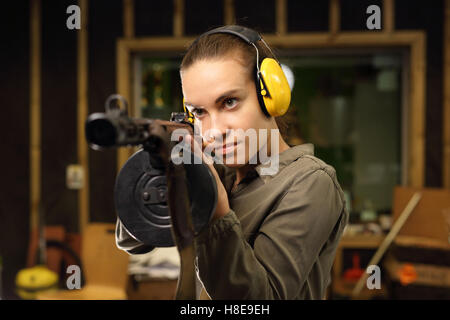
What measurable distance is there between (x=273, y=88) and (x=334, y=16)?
2758 mm

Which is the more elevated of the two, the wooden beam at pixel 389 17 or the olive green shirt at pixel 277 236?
the wooden beam at pixel 389 17

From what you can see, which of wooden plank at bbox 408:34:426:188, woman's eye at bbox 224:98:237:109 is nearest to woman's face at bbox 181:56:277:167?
woman's eye at bbox 224:98:237:109

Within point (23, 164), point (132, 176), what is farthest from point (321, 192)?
point (23, 164)

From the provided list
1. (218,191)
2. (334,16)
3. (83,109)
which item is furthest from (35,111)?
(218,191)

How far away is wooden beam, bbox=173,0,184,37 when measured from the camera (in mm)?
3189

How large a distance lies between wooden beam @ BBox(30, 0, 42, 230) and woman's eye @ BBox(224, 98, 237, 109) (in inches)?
126

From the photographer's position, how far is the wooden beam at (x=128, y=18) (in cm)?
322

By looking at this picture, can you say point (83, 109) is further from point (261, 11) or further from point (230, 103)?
point (230, 103)

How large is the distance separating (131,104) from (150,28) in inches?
24.3

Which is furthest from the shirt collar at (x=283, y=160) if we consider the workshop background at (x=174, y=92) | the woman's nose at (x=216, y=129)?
the workshop background at (x=174, y=92)

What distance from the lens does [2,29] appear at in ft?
11.1

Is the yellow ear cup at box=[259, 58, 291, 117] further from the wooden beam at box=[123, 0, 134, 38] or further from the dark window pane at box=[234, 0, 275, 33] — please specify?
the wooden beam at box=[123, 0, 134, 38]

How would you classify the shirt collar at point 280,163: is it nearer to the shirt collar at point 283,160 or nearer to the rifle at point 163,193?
the shirt collar at point 283,160

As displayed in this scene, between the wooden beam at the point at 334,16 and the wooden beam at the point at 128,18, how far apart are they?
1.54 meters
